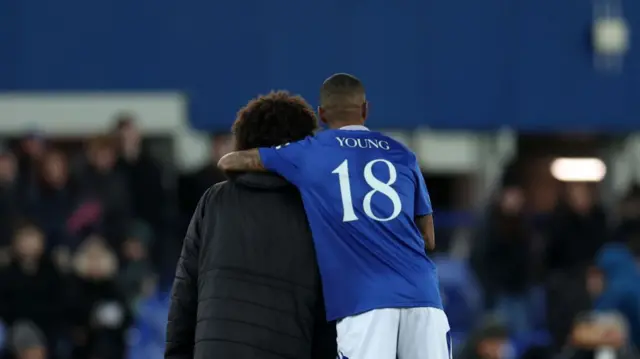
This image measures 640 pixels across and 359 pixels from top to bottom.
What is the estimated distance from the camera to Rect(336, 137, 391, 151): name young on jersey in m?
6.75

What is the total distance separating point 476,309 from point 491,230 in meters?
0.80

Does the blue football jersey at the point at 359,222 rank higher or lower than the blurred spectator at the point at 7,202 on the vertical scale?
higher

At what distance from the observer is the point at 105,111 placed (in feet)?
54.9

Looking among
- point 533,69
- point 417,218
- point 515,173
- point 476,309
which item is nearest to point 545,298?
point 476,309

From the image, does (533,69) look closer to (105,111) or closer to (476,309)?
(476,309)

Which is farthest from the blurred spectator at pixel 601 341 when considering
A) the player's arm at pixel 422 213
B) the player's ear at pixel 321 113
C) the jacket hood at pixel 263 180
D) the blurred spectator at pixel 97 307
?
the jacket hood at pixel 263 180

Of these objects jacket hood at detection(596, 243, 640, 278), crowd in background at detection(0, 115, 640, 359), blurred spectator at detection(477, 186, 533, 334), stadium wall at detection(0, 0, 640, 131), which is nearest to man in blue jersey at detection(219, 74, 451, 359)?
crowd in background at detection(0, 115, 640, 359)

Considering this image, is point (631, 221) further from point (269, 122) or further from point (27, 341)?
point (269, 122)

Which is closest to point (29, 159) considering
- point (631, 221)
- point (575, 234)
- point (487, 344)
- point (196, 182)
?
point (196, 182)

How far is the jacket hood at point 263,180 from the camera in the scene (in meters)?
6.71

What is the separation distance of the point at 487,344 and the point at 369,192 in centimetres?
564

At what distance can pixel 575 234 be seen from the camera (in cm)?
1562

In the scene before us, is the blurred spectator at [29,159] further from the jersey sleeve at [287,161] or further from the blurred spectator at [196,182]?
the jersey sleeve at [287,161]

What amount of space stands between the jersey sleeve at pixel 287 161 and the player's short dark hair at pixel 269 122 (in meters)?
0.20
